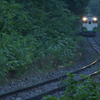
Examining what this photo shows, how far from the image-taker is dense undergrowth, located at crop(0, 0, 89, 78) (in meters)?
14.2

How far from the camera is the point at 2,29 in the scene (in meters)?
16.2

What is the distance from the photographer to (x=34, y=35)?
18.6 metres

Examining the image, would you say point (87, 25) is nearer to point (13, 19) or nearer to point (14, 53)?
point (13, 19)

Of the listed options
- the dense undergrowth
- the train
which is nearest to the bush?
the dense undergrowth

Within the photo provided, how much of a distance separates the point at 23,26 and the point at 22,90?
7.68 metres

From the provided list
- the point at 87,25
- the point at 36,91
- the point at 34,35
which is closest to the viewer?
the point at 36,91

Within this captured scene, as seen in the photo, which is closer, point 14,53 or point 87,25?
point 14,53

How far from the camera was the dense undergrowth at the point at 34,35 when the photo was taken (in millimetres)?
14203

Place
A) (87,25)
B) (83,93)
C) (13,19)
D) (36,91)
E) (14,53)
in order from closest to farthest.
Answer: (83,93)
(36,91)
(14,53)
(13,19)
(87,25)

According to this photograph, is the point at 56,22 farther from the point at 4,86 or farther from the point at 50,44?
the point at 4,86

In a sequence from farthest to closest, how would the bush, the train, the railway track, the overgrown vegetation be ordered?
the train → the bush → the railway track → the overgrown vegetation

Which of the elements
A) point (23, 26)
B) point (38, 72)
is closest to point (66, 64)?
point (38, 72)

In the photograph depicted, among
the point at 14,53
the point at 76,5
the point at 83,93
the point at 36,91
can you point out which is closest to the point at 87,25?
the point at 76,5

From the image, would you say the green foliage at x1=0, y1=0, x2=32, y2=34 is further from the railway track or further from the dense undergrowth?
the railway track
